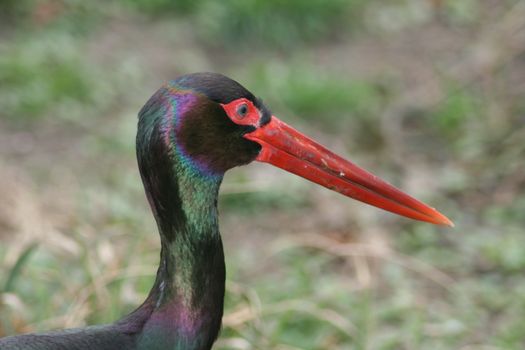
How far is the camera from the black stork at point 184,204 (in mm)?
2260

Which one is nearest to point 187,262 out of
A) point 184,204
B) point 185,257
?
point 185,257

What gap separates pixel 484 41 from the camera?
20.7 feet

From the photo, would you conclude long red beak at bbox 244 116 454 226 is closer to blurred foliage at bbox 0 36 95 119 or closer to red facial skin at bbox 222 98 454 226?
red facial skin at bbox 222 98 454 226

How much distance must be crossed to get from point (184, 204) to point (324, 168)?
0.41 m

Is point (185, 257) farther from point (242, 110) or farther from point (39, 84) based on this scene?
point (39, 84)

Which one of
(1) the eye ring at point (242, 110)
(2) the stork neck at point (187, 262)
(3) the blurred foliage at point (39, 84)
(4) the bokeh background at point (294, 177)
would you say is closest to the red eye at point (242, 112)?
(1) the eye ring at point (242, 110)

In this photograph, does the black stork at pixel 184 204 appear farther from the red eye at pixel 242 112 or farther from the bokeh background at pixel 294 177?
the bokeh background at pixel 294 177

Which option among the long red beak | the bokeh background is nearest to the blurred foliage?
the bokeh background

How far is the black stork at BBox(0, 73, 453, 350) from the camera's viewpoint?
226cm

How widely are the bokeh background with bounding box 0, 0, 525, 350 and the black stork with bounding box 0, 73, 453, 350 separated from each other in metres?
0.97

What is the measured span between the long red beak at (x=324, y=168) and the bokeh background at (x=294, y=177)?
962 millimetres

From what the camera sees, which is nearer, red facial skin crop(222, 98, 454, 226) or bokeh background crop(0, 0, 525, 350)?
red facial skin crop(222, 98, 454, 226)

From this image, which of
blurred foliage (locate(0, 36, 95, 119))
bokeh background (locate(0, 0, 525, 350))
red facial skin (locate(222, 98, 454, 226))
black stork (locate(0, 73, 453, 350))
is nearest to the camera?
black stork (locate(0, 73, 453, 350))

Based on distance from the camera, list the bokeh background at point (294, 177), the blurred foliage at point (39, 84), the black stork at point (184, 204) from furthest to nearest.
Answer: the blurred foliage at point (39, 84), the bokeh background at point (294, 177), the black stork at point (184, 204)
